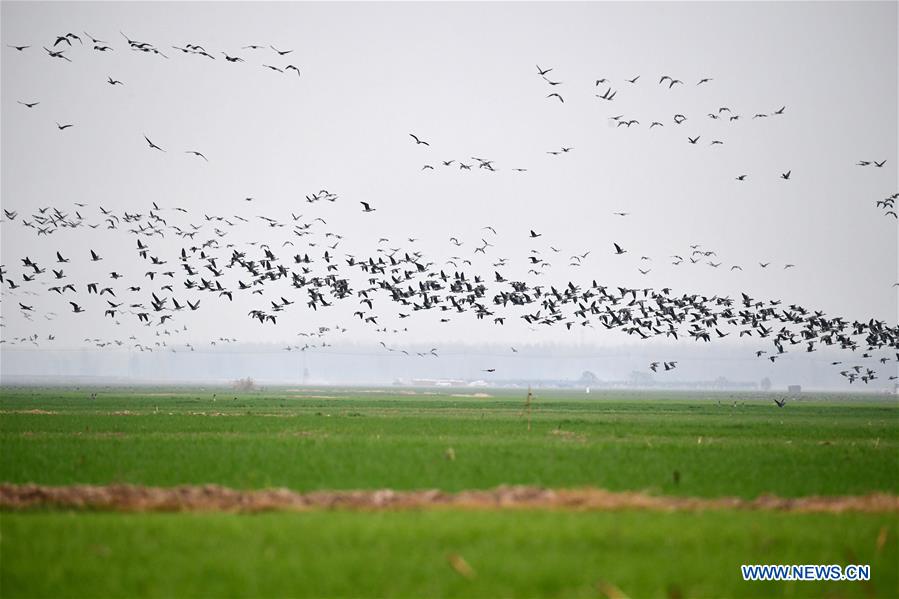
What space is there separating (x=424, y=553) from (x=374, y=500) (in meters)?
6.78

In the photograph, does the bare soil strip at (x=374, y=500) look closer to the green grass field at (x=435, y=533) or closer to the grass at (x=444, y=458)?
the green grass field at (x=435, y=533)

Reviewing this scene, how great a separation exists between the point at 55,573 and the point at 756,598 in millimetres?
12472

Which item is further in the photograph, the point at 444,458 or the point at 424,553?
the point at 444,458

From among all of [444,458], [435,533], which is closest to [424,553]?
[435,533]

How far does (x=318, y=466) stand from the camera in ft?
116

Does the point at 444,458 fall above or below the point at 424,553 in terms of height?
above

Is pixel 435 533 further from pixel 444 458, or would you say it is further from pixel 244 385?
pixel 244 385

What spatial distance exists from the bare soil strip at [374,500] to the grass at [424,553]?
1.40 m

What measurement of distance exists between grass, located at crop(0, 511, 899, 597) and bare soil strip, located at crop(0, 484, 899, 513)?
1400 mm

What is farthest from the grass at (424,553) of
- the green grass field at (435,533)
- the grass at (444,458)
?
the grass at (444,458)

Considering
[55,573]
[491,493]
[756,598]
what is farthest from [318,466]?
[756,598]

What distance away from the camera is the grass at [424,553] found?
17.7 metres

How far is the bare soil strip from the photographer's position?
2572 centimetres

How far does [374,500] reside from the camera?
2659 centimetres
